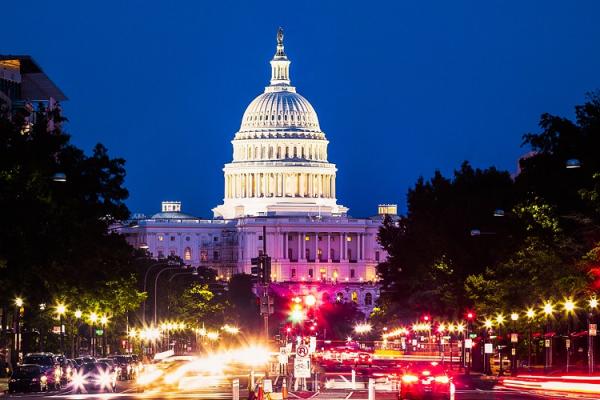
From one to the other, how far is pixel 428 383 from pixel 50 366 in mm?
25459

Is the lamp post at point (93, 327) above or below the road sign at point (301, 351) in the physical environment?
above

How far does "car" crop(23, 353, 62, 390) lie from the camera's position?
8175 cm

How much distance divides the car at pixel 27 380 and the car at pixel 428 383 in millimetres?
21027

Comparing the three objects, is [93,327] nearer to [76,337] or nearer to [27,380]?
[76,337]

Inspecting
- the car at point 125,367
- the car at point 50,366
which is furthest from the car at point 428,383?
the car at point 125,367

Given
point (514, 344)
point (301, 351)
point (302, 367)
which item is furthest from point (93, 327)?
point (302, 367)

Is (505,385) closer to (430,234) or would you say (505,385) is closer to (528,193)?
(528,193)

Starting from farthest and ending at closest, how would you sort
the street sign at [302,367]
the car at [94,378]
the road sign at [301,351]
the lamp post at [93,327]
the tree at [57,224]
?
the lamp post at [93,327] → the car at [94,378] → the tree at [57,224] → the road sign at [301,351] → the street sign at [302,367]

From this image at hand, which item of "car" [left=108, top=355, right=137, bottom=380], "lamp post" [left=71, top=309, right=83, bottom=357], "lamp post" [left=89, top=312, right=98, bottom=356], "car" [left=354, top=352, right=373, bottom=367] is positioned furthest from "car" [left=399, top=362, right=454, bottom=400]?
"car" [left=354, top=352, right=373, bottom=367]

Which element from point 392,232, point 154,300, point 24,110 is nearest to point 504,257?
point 24,110

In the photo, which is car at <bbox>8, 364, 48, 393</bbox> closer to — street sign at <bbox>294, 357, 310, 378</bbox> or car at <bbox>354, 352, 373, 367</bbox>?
street sign at <bbox>294, 357, 310, 378</bbox>

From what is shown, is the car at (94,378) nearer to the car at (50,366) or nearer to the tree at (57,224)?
the car at (50,366)

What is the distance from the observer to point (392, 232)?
7210 inches

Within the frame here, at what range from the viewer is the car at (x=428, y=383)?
62.4 metres
